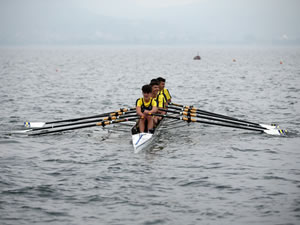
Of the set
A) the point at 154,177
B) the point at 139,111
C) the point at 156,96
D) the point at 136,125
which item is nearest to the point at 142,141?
the point at 139,111

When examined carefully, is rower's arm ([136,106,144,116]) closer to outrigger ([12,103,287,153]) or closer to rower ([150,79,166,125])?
outrigger ([12,103,287,153])

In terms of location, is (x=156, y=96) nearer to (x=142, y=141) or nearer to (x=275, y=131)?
(x=142, y=141)

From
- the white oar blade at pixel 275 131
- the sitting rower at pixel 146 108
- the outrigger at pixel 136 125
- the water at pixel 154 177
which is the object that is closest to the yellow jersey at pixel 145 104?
the sitting rower at pixel 146 108

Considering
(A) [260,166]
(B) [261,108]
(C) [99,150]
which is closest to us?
(A) [260,166]

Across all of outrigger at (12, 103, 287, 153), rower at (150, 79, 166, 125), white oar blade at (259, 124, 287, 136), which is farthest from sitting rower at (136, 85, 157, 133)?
white oar blade at (259, 124, 287, 136)

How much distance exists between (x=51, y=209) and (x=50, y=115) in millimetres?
12570

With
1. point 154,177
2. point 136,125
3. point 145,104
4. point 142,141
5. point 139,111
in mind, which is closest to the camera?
point 154,177

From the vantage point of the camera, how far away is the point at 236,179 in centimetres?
1109

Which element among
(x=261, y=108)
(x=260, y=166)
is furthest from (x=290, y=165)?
(x=261, y=108)

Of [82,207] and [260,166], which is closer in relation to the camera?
[82,207]

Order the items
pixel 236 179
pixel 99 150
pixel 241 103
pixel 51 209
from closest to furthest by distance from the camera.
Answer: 1. pixel 51 209
2. pixel 236 179
3. pixel 99 150
4. pixel 241 103

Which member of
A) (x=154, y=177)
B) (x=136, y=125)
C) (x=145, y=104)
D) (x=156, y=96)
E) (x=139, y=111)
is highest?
(x=156, y=96)

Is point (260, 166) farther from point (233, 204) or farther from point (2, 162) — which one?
point (2, 162)

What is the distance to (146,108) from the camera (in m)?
15.2
